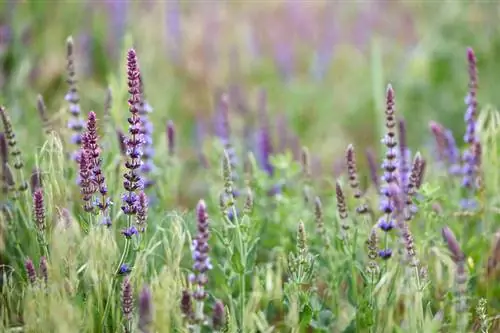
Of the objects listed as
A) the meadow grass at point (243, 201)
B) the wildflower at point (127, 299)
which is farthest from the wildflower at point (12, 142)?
the wildflower at point (127, 299)

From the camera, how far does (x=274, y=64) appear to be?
15.4 ft

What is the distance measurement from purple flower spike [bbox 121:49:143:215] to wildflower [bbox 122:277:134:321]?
21cm

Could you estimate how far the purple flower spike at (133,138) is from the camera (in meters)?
1.64

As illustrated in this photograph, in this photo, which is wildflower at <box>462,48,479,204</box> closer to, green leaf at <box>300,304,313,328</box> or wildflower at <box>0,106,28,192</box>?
green leaf at <box>300,304,313,328</box>

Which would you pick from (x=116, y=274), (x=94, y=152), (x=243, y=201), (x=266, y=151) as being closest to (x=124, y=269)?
(x=116, y=274)

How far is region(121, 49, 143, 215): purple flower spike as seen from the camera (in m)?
1.64

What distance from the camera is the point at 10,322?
73.2 inches

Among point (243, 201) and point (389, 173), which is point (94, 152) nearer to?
point (389, 173)

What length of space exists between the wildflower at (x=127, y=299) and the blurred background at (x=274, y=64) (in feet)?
5.11

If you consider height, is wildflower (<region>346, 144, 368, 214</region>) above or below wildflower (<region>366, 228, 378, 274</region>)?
above

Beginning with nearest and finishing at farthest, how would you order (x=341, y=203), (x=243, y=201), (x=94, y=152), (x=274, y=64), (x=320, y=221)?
1. (x=94, y=152)
2. (x=341, y=203)
3. (x=320, y=221)
4. (x=243, y=201)
5. (x=274, y=64)

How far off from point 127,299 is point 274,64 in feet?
10.6

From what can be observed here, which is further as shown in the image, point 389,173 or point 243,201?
point 243,201

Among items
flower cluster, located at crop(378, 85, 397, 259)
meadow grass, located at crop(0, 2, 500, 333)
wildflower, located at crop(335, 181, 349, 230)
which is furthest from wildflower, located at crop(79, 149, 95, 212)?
flower cluster, located at crop(378, 85, 397, 259)
